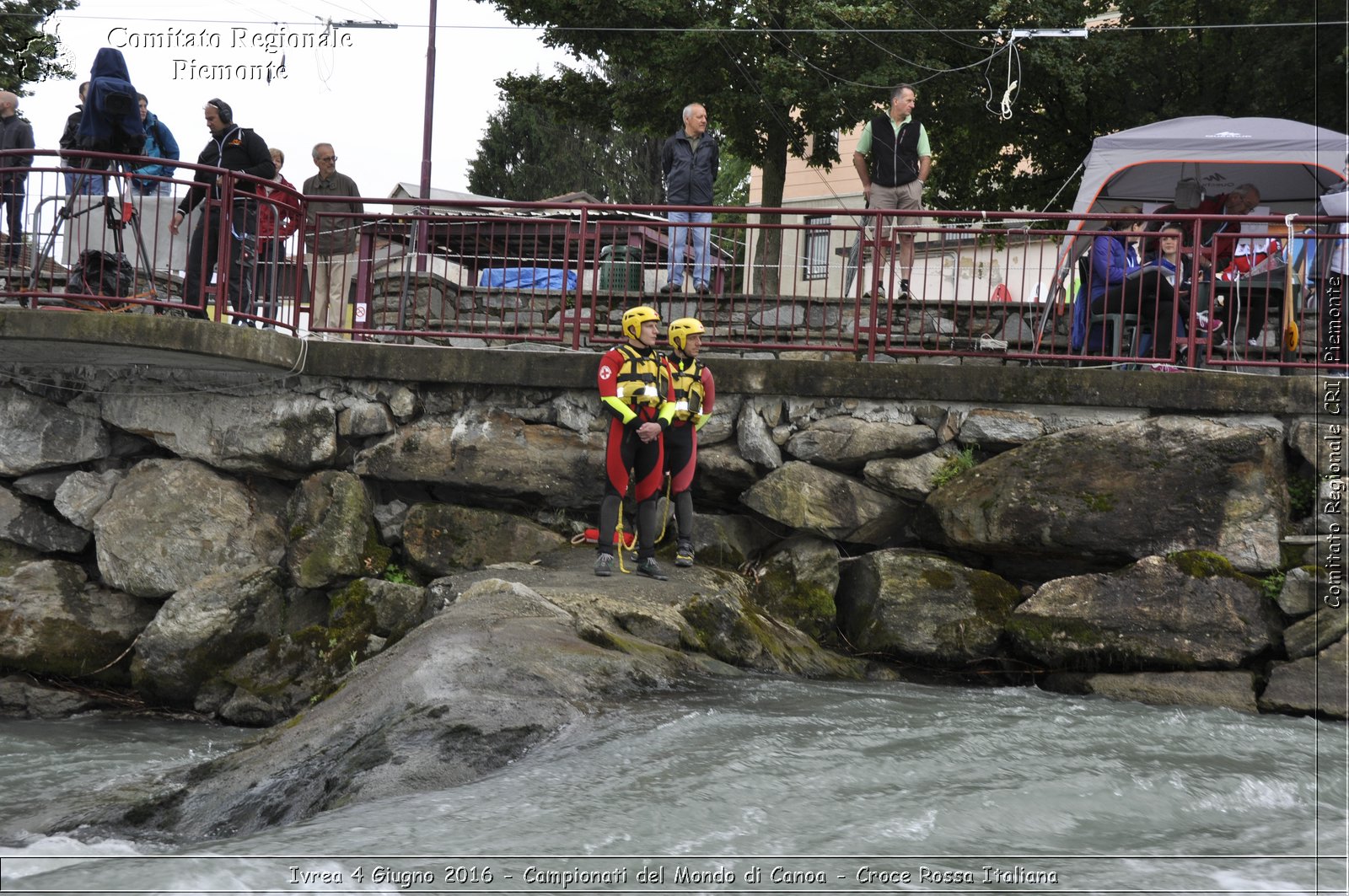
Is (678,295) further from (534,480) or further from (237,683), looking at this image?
(237,683)

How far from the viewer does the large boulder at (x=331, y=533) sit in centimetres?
910

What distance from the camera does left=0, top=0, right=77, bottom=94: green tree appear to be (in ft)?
61.4

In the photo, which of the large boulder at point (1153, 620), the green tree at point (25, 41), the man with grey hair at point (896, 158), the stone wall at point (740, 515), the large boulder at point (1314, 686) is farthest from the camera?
the green tree at point (25, 41)

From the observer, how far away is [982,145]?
1828 cm

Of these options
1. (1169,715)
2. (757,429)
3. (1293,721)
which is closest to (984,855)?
(1169,715)

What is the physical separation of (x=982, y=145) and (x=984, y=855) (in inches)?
608

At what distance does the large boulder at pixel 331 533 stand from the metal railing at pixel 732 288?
1.14 metres

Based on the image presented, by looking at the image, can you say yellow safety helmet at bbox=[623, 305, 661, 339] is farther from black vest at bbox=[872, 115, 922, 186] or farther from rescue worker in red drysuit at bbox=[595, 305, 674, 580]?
black vest at bbox=[872, 115, 922, 186]

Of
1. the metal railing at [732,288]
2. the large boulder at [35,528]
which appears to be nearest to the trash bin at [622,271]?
the metal railing at [732,288]

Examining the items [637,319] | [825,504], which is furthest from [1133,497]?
[637,319]

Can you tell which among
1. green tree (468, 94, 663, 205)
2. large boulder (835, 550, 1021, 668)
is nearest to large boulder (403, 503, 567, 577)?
large boulder (835, 550, 1021, 668)

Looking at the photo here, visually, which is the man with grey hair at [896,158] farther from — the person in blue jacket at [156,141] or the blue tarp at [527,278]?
the person in blue jacket at [156,141]

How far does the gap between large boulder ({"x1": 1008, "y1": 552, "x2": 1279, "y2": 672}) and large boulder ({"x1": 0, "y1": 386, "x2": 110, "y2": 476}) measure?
6.63 metres

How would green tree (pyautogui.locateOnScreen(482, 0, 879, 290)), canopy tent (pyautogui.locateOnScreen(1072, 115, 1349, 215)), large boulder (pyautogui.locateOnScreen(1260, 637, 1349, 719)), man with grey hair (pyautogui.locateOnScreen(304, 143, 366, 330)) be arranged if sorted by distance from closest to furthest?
large boulder (pyautogui.locateOnScreen(1260, 637, 1349, 719)) → man with grey hair (pyautogui.locateOnScreen(304, 143, 366, 330)) → canopy tent (pyautogui.locateOnScreen(1072, 115, 1349, 215)) → green tree (pyautogui.locateOnScreen(482, 0, 879, 290))
